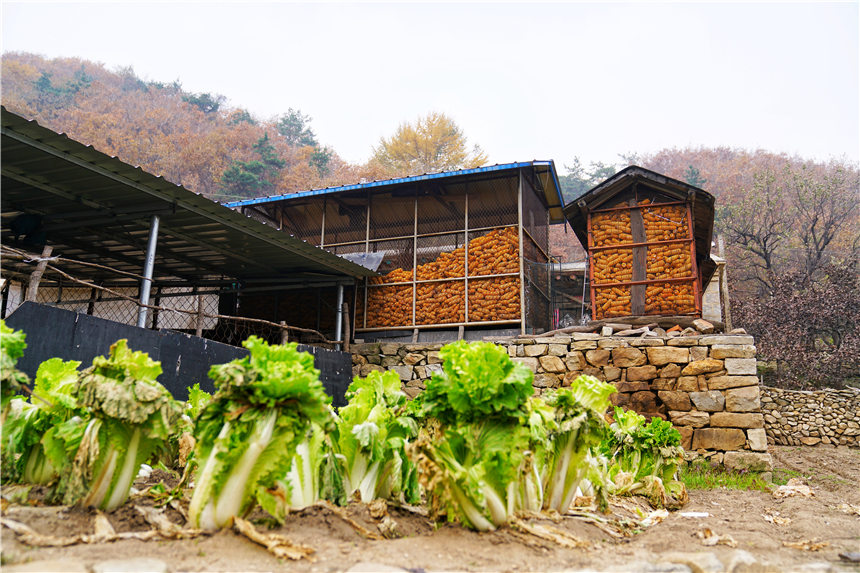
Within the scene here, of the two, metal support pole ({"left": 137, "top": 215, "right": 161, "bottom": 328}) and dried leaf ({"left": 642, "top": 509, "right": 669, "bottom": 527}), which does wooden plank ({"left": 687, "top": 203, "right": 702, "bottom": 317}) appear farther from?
metal support pole ({"left": 137, "top": 215, "right": 161, "bottom": 328})

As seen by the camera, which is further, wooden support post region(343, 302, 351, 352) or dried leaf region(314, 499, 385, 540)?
wooden support post region(343, 302, 351, 352)

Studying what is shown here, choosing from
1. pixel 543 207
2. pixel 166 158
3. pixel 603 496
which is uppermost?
pixel 166 158

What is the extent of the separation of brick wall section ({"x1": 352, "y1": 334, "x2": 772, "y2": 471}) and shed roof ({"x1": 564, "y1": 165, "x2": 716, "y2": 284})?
8.78 ft

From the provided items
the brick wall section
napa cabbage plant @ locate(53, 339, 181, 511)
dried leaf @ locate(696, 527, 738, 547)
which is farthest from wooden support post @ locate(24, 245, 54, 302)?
the brick wall section

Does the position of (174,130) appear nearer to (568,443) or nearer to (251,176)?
(251,176)

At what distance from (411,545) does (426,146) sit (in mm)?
30526

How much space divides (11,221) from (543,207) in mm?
10542

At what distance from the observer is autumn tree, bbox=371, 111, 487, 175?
31.3 m

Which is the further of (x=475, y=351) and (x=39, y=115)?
(x=39, y=115)

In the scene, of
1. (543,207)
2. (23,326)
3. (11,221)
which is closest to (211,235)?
(11,221)

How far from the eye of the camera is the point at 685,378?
866 cm

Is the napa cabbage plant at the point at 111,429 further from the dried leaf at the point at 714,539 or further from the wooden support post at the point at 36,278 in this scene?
the dried leaf at the point at 714,539

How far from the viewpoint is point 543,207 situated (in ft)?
42.7

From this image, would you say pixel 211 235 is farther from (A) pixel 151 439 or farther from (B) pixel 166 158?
(B) pixel 166 158
